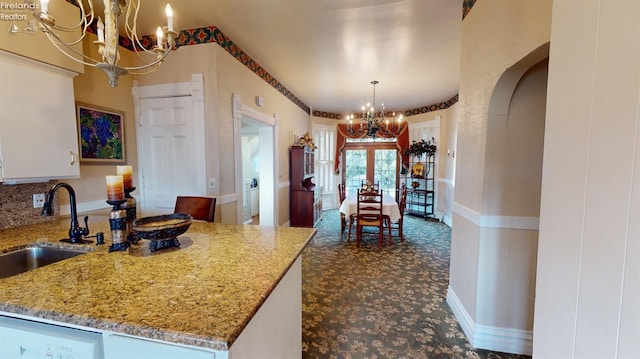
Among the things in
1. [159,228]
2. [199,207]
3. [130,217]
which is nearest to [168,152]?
[199,207]

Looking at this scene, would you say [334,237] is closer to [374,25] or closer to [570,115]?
[374,25]

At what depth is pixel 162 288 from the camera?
0.94 meters

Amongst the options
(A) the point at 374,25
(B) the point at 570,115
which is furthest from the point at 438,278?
(A) the point at 374,25

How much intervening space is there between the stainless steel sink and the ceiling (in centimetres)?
210

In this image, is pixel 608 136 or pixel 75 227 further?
pixel 75 227

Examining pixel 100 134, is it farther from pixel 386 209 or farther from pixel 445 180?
pixel 445 180

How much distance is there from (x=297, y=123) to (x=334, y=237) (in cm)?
262

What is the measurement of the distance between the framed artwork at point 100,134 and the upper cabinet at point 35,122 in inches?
18.3

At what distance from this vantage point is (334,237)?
4500 millimetres

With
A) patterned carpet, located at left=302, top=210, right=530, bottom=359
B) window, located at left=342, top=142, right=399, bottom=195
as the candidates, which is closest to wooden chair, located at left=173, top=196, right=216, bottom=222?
patterned carpet, located at left=302, top=210, right=530, bottom=359

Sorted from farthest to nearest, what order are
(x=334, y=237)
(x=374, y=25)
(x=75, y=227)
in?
(x=334, y=237)
(x=374, y=25)
(x=75, y=227)

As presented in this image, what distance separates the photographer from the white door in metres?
2.76

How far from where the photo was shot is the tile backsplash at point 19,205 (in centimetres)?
179

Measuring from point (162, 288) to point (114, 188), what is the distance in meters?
0.68
